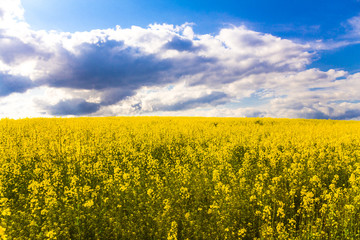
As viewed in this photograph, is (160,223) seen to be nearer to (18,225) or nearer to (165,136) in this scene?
(18,225)

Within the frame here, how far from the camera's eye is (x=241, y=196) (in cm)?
539

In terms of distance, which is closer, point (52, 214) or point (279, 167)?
point (52, 214)

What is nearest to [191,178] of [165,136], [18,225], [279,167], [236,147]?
[279,167]

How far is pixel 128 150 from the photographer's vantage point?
380 inches

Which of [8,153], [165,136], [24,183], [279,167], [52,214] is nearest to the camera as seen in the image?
[52,214]

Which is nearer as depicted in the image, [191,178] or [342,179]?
[191,178]

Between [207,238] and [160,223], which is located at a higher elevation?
[160,223]

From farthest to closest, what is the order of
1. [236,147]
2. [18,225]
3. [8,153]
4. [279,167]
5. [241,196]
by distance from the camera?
1. [236,147]
2. [8,153]
3. [279,167]
4. [241,196]
5. [18,225]

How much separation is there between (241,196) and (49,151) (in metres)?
7.97

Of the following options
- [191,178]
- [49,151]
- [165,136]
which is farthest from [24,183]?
[165,136]

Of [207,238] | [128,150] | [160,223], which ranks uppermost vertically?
[128,150]

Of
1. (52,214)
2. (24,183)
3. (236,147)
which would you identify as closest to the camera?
(52,214)

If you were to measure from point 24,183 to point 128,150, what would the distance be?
3.70m

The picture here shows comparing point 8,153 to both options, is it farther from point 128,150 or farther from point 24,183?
point 128,150
